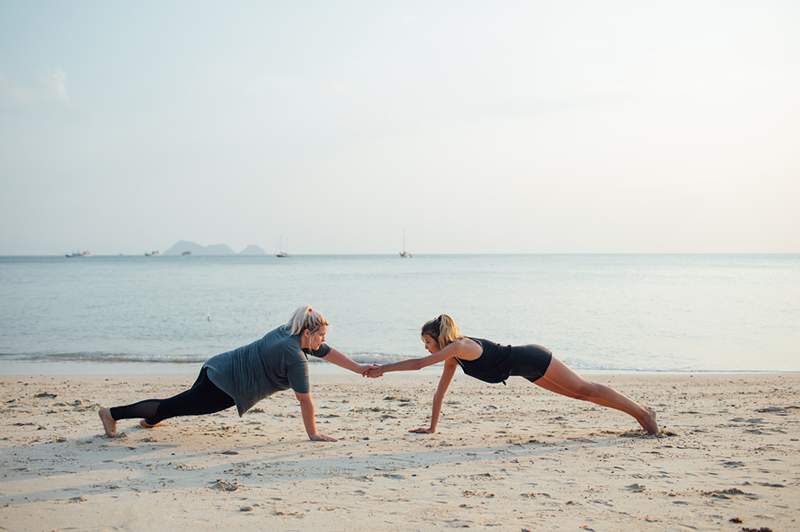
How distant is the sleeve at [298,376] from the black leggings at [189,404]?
0.70m

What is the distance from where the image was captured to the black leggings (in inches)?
260

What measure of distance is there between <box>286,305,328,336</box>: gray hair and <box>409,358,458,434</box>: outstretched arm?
1.50 meters

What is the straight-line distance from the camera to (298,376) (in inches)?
257

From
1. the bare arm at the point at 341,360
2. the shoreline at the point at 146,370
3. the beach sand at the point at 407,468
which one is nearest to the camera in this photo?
the beach sand at the point at 407,468

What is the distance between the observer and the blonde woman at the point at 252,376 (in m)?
6.56

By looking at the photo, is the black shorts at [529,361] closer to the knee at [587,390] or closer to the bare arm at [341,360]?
the knee at [587,390]

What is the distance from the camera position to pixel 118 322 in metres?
24.2

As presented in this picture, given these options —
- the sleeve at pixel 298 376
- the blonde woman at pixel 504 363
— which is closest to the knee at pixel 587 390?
the blonde woman at pixel 504 363

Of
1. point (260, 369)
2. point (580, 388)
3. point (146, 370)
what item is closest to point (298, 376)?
point (260, 369)

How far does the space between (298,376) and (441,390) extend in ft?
5.45

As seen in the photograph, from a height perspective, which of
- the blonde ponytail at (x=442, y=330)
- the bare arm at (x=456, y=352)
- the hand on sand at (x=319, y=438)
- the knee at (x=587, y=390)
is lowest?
the hand on sand at (x=319, y=438)

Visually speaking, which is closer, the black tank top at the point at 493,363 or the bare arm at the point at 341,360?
the black tank top at the point at 493,363

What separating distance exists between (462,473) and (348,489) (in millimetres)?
1096

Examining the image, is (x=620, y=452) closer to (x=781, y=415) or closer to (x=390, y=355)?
(x=781, y=415)
